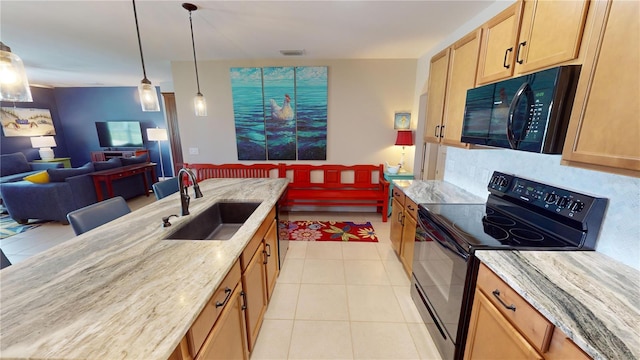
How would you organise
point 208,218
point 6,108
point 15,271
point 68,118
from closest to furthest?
point 15,271 < point 208,218 < point 6,108 < point 68,118

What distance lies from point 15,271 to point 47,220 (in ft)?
13.7

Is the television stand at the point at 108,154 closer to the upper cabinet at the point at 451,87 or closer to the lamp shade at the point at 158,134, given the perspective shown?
the lamp shade at the point at 158,134

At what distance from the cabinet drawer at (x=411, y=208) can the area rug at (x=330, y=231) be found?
1.07 m

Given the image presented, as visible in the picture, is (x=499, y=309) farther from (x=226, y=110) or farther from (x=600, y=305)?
(x=226, y=110)

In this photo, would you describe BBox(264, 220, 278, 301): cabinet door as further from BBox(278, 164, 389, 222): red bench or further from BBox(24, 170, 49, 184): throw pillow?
BBox(24, 170, 49, 184): throw pillow

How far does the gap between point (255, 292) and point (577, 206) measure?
1.89 metres

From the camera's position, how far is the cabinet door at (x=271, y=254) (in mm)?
1901

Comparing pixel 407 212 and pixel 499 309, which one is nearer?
pixel 499 309

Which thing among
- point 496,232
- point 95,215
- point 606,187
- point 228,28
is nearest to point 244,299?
point 95,215

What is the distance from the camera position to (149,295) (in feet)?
2.92

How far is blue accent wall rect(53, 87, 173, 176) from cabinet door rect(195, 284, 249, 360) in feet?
22.6

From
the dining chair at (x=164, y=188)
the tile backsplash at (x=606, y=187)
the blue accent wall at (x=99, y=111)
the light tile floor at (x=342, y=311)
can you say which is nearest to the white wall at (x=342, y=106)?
the dining chair at (x=164, y=188)

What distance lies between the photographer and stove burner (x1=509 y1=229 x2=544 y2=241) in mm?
1319

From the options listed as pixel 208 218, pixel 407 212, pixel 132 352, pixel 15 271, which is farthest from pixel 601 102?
pixel 15 271
